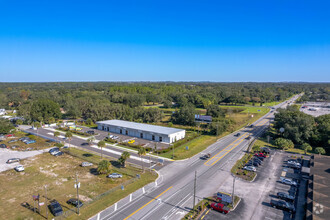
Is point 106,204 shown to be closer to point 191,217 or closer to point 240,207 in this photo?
point 191,217

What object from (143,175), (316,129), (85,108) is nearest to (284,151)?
(316,129)

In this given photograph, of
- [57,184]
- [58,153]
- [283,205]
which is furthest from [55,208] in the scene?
[283,205]

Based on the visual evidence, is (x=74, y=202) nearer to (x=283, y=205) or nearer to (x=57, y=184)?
(x=57, y=184)

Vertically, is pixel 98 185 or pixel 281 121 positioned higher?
pixel 281 121

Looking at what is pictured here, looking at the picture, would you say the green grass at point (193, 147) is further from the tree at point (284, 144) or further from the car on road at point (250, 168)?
the tree at point (284, 144)

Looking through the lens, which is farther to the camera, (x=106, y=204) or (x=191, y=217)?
(x=106, y=204)

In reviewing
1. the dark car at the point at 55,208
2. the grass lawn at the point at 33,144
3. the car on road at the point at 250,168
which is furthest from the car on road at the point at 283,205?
the grass lawn at the point at 33,144

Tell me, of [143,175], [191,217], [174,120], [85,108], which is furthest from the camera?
[85,108]
